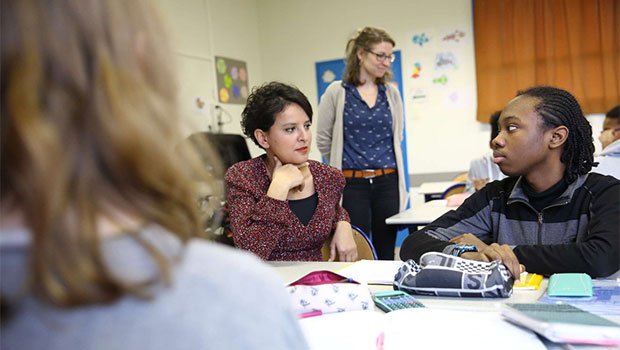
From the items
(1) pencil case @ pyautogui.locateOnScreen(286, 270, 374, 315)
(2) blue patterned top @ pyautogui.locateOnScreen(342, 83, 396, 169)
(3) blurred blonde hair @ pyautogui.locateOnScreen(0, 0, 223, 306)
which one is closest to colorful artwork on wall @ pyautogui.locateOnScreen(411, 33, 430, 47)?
(2) blue patterned top @ pyautogui.locateOnScreen(342, 83, 396, 169)

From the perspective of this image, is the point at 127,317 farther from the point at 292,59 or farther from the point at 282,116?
the point at 292,59

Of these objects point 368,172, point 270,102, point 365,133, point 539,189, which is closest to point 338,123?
point 365,133

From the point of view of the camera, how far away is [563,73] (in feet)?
18.5

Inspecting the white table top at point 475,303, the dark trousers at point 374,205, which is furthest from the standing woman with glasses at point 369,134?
the white table top at point 475,303

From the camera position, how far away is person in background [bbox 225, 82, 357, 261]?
1.80 metres

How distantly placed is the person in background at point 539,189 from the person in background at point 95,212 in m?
1.14

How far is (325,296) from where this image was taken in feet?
3.63

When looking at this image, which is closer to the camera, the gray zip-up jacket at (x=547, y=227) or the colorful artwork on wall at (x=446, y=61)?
the gray zip-up jacket at (x=547, y=227)

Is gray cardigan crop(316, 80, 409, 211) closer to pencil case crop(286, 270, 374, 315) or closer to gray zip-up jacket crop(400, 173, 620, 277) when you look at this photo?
gray zip-up jacket crop(400, 173, 620, 277)

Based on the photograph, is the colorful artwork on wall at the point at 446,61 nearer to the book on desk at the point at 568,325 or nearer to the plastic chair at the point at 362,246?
the plastic chair at the point at 362,246

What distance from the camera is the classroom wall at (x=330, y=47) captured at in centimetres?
582

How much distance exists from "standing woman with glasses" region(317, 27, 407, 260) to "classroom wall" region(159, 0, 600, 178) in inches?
112

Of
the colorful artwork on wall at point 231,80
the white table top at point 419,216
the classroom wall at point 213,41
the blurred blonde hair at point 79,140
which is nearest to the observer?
the blurred blonde hair at point 79,140

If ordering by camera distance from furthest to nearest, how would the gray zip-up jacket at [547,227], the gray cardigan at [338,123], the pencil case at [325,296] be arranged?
the gray cardigan at [338,123] → the gray zip-up jacket at [547,227] → the pencil case at [325,296]
